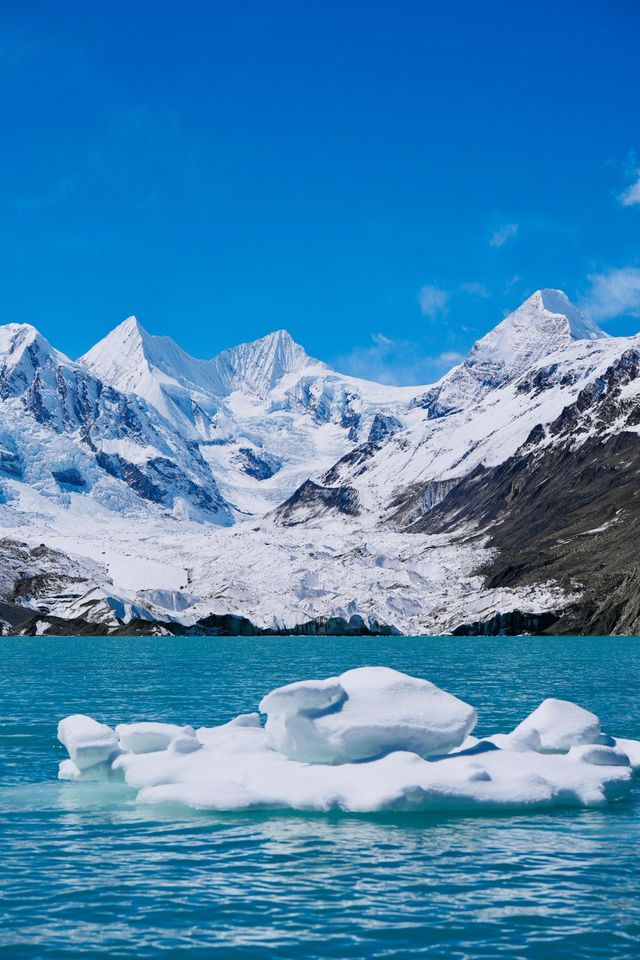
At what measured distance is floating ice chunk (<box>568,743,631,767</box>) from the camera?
32.9 metres

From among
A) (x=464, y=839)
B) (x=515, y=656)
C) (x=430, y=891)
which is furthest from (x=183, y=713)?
(x=515, y=656)

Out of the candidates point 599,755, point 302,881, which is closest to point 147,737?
point 302,881

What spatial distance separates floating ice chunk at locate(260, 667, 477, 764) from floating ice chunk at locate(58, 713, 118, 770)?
6.37 m

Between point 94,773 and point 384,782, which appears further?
point 94,773

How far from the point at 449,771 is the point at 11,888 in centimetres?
1232

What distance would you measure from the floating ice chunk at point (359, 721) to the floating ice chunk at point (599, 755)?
3867 millimetres

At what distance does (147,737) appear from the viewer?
3600cm

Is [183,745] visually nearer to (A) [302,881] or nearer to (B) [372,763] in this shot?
(B) [372,763]

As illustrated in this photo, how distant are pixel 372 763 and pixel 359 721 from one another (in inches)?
48.6

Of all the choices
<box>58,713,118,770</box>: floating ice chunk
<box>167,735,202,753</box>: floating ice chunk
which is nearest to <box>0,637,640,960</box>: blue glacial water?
<box>58,713,118,770</box>: floating ice chunk

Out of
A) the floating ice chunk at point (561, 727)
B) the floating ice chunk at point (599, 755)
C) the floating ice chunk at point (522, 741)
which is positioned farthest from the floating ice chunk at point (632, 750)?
the floating ice chunk at point (522, 741)

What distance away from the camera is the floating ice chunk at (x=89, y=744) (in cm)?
3497

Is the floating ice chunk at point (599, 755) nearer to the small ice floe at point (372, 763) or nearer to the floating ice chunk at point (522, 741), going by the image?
the small ice floe at point (372, 763)

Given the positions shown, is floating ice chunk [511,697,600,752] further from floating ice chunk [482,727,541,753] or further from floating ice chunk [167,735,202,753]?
floating ice chunk [167,735,202,753]
